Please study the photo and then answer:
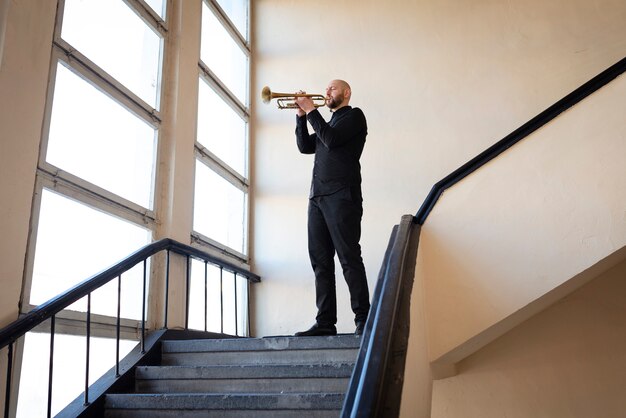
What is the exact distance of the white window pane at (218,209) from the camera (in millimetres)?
4531

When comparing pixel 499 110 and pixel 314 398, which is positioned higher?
pixel 499 110

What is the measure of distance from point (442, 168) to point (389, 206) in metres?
0.52

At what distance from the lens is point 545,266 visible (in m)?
2.83

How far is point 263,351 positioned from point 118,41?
2240 millimetres

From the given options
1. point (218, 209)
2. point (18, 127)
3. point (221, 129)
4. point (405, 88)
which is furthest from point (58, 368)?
point (405, 88)

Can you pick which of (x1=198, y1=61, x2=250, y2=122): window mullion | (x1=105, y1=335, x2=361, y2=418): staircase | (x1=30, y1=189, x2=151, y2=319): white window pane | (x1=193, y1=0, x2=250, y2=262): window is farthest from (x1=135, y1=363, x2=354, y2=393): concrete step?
(x1=198, y1=61, x2=250, y2=122): window mullion

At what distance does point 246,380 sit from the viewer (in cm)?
287

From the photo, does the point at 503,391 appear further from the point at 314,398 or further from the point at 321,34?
the point at 321,34

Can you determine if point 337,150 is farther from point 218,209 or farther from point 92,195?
point 218,209

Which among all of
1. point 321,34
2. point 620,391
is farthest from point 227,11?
point 620,391

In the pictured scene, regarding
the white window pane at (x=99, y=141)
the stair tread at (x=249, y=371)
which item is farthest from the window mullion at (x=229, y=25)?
the stair tread at (x=249, y=371)

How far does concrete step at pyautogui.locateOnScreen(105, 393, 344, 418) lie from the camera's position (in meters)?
2.38

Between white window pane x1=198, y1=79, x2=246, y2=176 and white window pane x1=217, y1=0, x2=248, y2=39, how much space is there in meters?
0.93

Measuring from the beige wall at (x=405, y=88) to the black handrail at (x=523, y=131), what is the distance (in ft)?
5.42
